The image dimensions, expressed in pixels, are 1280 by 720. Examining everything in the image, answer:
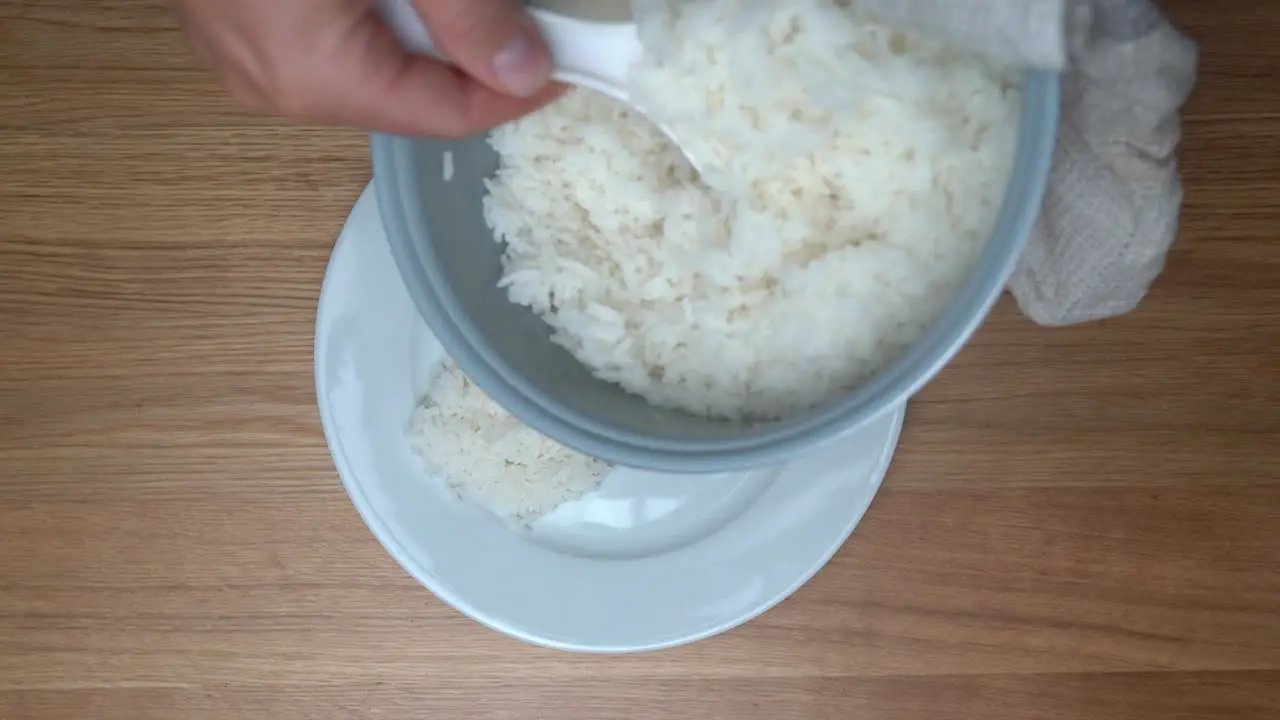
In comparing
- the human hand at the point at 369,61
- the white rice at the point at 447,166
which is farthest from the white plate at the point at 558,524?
the human hand at the point at 369,61

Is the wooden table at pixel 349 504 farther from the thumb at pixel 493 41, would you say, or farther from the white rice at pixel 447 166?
the thumb at pixel 493 41

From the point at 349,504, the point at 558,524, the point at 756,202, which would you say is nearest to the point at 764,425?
the point at 756,202

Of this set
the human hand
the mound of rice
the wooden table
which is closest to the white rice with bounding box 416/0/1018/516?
the mound of rice

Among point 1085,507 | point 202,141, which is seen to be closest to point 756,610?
point 1085,507

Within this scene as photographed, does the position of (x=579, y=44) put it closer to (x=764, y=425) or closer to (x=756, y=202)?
(x=756, y=202)

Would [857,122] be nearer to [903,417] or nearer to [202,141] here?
[903,417]

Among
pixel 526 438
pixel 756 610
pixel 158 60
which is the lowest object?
pixel 756 610

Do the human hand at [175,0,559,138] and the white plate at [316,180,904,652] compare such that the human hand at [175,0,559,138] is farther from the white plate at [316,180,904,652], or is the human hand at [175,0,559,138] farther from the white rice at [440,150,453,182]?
the white plate at [316,180,904,652]
